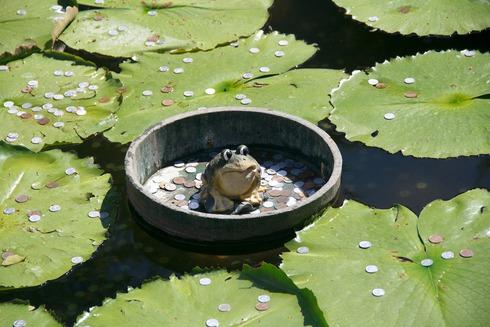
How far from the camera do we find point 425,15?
7688 millimetres

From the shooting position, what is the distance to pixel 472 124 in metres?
6.49

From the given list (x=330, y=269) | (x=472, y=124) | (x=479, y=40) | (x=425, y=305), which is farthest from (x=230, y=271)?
(x=479, y=40)

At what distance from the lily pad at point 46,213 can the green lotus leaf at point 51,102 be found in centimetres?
27

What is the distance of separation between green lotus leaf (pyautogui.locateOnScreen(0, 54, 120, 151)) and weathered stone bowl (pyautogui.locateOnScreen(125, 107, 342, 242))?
0.50 metres

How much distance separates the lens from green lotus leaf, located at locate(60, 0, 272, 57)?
7621 mm

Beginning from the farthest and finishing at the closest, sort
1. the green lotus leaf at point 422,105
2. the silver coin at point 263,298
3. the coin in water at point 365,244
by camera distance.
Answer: the green lotus leaf at point 422,105 → the coin in water at point 365,244 → the silver coin at point 263,298

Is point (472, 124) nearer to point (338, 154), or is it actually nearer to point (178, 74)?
point (338, 154)

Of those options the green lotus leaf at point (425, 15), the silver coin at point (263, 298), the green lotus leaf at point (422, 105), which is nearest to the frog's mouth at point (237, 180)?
the silver coin at point (263, 298)

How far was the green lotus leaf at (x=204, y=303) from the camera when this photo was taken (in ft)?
16.7

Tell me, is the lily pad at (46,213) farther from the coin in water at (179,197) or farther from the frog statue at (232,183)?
the frog statue at (232,183)

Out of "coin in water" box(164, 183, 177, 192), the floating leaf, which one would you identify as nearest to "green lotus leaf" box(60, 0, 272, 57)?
the floating leaf

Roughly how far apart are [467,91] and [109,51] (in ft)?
8.07

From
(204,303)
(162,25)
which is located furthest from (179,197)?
(162,25)

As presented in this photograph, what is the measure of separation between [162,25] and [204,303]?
3.12 m
